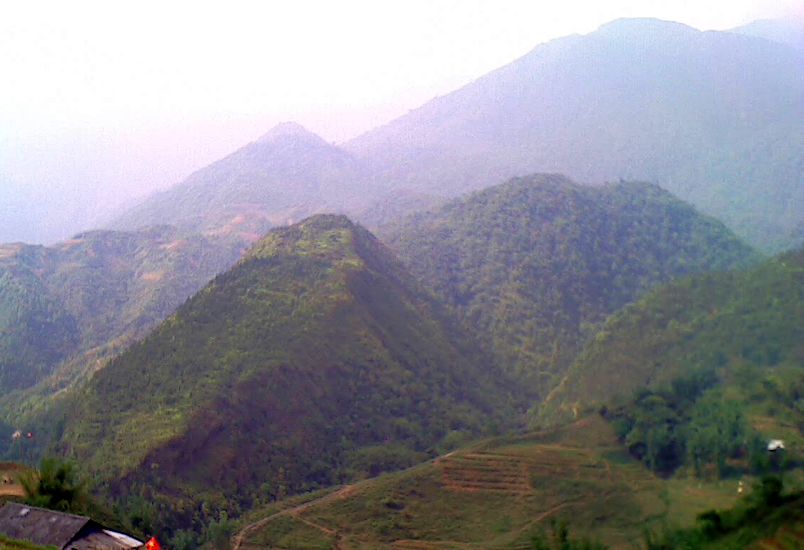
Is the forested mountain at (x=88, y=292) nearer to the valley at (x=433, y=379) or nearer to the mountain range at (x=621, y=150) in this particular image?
the valley at (x=433, y=379)

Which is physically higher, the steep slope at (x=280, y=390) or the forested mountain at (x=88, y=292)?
the forested mountain at (x=88, y=292)

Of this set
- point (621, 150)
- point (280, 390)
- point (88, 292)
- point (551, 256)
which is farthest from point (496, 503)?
point (621, 150)

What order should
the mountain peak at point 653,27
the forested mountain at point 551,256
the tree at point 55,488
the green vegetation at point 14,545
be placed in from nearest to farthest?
the green vegetation at point 14,545 < the tree at point 55,488 < the forested mountain at point 551,256 < the mountain peak at point 653,27

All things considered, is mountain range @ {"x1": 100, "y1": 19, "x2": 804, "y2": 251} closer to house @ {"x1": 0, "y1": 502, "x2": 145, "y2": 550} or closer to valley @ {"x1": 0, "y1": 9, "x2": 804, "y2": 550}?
valley @ {"x1": 0, "y1": 9, "x2": 804, "y2": 550}

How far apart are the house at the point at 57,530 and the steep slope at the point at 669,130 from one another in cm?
9299

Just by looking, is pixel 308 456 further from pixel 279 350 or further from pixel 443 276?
pixel 443 276

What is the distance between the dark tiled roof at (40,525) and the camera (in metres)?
19.1

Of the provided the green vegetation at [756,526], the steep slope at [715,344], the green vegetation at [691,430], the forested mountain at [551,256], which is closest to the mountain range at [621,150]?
the forested mountain at [551,256]

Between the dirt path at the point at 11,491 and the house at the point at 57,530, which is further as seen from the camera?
the dirt path at the point at 11,491

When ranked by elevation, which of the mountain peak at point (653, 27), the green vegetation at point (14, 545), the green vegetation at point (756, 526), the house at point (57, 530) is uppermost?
the mountain peak at point (653, 27)

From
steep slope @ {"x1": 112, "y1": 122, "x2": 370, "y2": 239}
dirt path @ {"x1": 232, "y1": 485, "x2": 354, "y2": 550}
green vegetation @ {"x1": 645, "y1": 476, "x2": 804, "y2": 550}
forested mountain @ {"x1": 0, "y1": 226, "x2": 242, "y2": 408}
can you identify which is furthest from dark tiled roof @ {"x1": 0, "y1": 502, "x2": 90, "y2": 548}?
steep slope @ {"x1": 112, "y1": 122, "x2": 370, "y2": 239}

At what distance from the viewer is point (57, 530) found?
19.4m

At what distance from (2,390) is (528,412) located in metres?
53.3

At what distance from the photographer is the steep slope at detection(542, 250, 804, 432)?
3600cm
